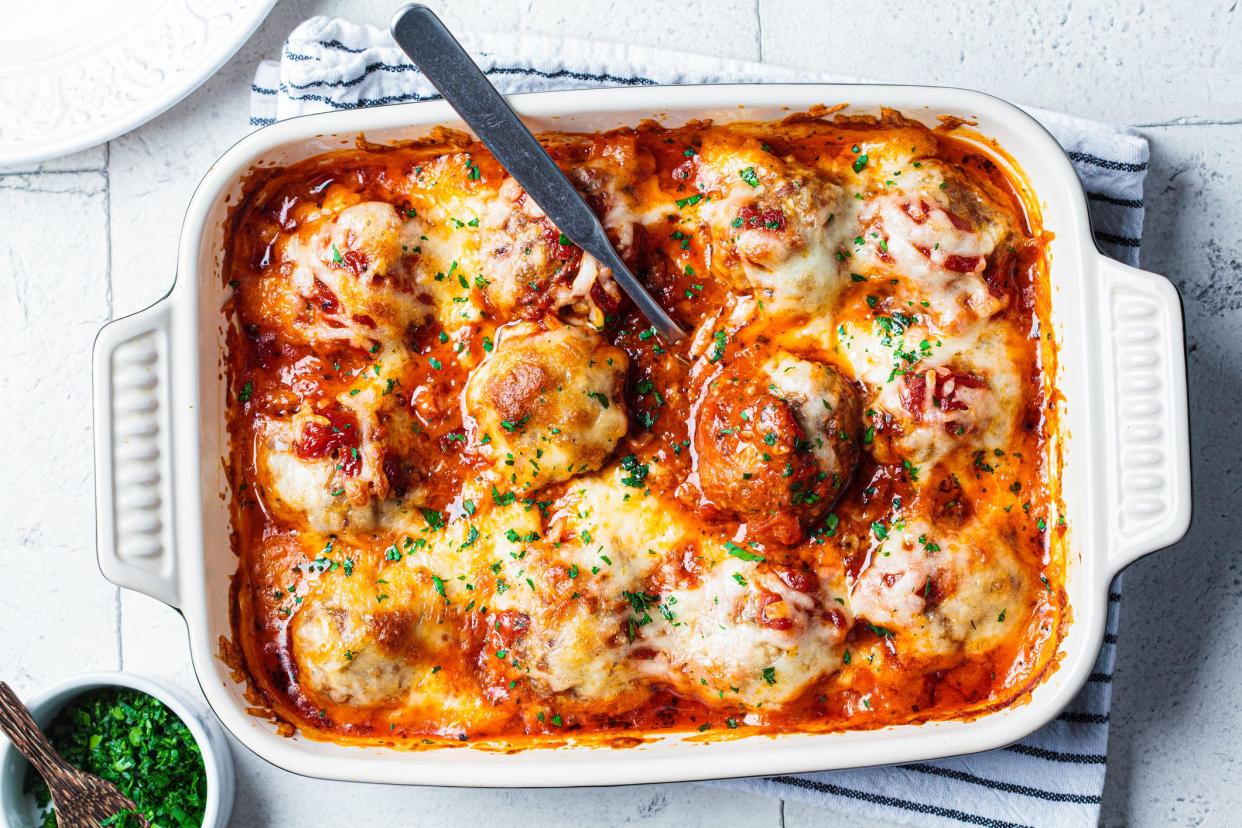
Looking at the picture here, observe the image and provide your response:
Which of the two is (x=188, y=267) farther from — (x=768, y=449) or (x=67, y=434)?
(x=768, y=449)

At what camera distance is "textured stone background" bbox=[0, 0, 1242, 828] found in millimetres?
2959

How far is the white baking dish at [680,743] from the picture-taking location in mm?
2406

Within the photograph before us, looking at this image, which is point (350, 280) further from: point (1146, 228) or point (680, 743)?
point (1146, 228)

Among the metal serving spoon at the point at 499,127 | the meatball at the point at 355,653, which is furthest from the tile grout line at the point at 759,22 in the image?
the meatball at the point at 355,653

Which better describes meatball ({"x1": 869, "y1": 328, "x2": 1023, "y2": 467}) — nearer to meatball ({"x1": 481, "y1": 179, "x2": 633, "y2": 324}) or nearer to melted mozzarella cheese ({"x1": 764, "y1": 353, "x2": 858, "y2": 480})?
melted mozzarella cheese ({"x1": 764, "y1": 353, "x2": 858, "y2": 480})

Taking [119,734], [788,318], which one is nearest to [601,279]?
[788,318]

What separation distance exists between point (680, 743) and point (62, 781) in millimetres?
1766

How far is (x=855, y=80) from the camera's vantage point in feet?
9.78

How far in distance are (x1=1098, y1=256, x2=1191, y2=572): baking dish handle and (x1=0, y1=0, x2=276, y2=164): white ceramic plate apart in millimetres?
2492

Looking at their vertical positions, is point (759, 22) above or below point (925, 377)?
above

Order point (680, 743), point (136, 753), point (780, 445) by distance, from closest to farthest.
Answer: point (780, 445), point (680, 743), point (136, 753)

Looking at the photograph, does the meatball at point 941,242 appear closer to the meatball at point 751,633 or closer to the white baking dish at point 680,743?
the white baking dish at point 680,743

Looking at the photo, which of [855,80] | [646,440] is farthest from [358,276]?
[855,80]

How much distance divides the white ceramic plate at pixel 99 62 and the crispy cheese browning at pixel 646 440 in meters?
0.69
